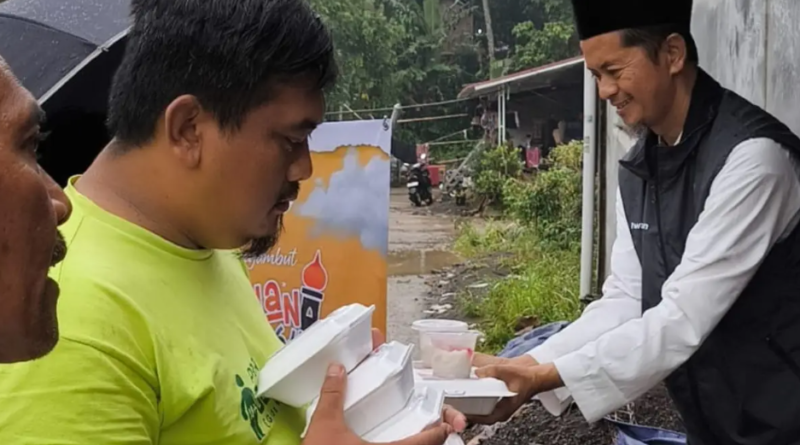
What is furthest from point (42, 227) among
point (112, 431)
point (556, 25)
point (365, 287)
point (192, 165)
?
point (556, 25)

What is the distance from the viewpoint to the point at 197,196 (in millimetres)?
1389

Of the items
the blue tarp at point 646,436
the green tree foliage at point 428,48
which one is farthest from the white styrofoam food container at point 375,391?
the green tree foliage at point 428,48

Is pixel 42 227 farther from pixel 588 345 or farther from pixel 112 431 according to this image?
pixel 588 345

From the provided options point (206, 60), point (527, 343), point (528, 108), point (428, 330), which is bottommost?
point (527, 343)

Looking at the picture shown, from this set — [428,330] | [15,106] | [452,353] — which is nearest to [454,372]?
[452,353]

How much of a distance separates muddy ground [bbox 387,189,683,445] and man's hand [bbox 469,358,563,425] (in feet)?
6.82

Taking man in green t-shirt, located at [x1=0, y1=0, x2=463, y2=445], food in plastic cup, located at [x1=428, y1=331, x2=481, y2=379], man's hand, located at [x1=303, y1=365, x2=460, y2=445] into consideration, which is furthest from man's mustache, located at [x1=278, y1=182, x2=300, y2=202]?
food in plastic cup, located at [x1=428, y1=331, x2=481, y2=379]

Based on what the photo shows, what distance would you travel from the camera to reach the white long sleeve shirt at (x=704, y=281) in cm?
225

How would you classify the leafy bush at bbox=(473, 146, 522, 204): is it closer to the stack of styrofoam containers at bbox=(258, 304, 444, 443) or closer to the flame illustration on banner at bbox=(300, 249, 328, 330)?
the flame illustration on banner at bbox=(300, 249, 328, 330)

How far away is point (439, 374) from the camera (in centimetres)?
230

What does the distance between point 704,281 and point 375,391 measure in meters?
1.15

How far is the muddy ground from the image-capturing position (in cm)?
467

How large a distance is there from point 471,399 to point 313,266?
147 centimetres

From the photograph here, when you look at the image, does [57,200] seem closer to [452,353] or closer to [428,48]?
[452,353]
